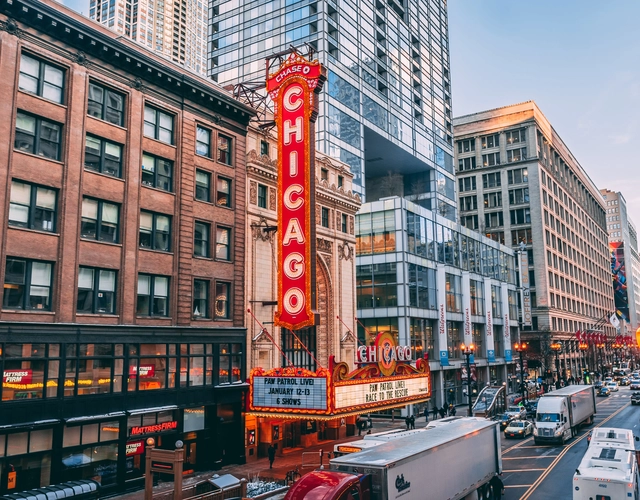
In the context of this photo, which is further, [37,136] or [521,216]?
[521,216]

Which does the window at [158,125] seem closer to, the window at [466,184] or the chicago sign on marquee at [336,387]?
the chicago sign on marquee at [336,387]

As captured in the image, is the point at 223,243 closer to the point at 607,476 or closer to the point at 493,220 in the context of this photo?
the point at 607,476

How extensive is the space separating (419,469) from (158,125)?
24591 mm

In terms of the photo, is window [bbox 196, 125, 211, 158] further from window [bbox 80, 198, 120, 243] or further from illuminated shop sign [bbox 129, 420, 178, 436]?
illuminated shop sign [bbox 129, 420, 178, 436]

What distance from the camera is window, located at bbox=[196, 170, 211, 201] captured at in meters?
37.1

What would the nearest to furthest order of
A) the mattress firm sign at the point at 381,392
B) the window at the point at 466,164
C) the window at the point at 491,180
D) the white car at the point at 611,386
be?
the mattress firm sign at the point at 381,392, the white car at the point at 611,386, the window at the point at 491,180, the window at the point at 466,164

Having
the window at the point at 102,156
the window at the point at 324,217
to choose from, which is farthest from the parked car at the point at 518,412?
the window at the point at 102,156

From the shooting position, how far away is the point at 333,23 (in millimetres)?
72812

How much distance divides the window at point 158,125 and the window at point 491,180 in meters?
102

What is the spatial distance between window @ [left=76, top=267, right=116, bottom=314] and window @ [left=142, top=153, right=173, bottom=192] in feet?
19.7

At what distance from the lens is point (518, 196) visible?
122 metres

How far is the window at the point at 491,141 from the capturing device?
12888cm

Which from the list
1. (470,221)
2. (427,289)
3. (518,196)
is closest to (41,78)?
(427,289)

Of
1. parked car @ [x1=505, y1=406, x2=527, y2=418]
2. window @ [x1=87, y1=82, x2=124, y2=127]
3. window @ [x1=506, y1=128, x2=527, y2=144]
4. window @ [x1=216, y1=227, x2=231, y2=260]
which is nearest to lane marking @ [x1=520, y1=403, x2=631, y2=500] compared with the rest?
parked car @ [x1=505, y1=406, x2=527, y2=418]
